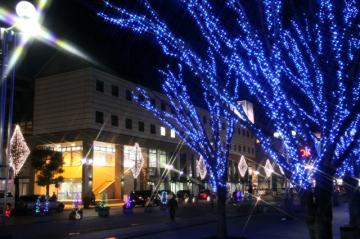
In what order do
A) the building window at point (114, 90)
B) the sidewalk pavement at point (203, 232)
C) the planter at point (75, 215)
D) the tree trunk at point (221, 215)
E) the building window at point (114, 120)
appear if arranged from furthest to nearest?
the building window at point (114, 90) < the building window at point (114, 120) < the planter at point (75, 215) < the sidewalk pavement at point (203, 232) < the tree trunk at point (221, 215)

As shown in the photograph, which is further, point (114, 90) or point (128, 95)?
point (128, 95)

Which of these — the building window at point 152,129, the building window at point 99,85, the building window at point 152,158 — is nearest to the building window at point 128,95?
the building window at point 99,85

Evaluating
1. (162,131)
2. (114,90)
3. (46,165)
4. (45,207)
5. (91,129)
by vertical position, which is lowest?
(45,207)

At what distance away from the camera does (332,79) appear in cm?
812

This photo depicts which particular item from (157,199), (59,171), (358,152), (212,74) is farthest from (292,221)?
(59,171)

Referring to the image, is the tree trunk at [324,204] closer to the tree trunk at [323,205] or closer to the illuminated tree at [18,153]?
the tree trunk at [323,205]

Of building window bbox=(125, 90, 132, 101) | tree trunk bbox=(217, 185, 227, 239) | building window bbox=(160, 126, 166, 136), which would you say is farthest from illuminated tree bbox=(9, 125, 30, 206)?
building window bbox=(160, 126, 166, 136)

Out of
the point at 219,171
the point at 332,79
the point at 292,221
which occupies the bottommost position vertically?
the point at 292,221

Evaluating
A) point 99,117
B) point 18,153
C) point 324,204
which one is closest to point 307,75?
point 324,204

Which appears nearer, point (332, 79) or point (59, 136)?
point (332, 79)

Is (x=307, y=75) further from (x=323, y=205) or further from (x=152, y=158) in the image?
(x=152, y=158)

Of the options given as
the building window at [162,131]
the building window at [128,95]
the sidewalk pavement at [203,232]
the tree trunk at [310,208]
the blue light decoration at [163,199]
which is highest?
the building window at [128,95]

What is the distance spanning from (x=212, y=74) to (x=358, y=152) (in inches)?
176

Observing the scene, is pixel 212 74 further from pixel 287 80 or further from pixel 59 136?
pixel 59 136
